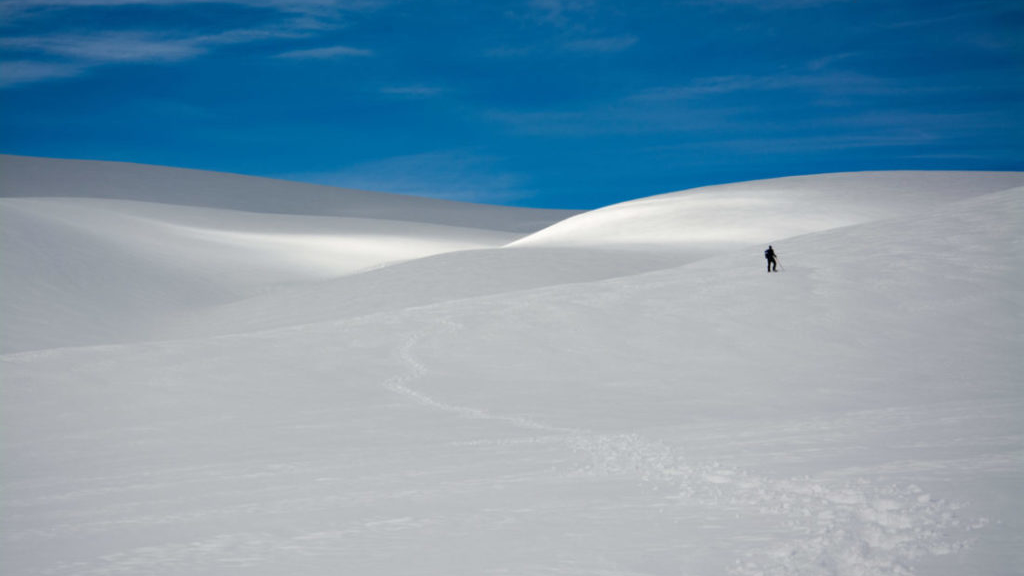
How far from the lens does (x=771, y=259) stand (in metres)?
21.0

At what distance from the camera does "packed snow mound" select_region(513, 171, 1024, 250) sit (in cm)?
4181

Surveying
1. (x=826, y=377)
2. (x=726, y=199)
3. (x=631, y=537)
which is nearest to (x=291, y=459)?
(x=631, y=537)

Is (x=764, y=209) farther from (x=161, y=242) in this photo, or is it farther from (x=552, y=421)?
(x=552, y=421)

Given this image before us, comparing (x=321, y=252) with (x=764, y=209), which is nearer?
(x=764, y=209)

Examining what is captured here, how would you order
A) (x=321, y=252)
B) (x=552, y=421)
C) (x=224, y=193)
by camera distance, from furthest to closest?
(x=224, y=193)
(x=321, y=252)
(x=552, y=421)

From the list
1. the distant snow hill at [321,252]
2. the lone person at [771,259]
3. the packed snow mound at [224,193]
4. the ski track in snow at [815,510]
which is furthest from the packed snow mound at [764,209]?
the packed snow mound at [224,193]

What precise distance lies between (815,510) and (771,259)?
14874mm

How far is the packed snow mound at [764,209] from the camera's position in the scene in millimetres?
41812

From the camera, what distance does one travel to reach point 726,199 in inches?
2004

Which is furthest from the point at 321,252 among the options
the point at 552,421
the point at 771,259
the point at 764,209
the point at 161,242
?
the point at 552,421

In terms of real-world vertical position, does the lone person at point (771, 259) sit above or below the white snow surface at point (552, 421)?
above

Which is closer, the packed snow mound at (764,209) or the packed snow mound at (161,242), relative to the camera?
the packed snow mound at (161,242)

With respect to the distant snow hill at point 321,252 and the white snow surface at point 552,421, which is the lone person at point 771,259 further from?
the distant snow hill at point 321,252

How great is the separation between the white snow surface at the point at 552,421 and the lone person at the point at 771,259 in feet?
1.09
